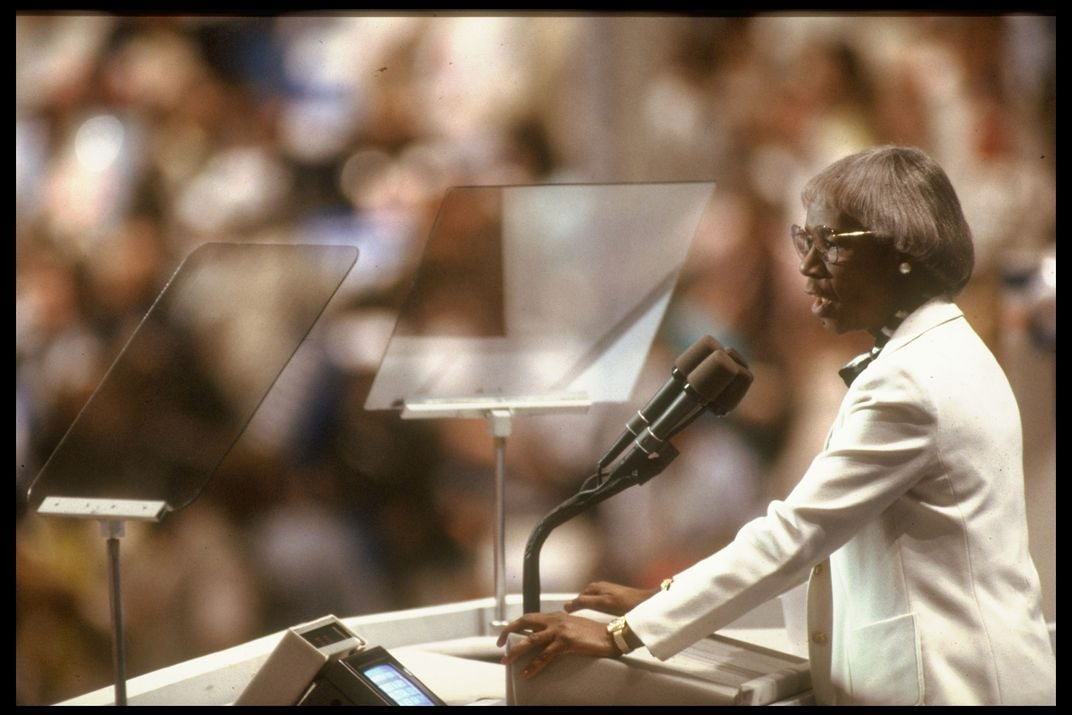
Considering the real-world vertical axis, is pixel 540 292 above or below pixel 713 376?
above

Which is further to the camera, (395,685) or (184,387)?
(184,387)

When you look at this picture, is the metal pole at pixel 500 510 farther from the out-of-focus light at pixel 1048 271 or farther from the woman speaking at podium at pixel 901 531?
the out-of-focus light at pixel 1048 271

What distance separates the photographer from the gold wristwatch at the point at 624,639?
149 cm

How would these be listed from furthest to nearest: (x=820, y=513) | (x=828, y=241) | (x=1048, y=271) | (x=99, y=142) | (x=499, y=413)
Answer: (x=1048, y=271), (x=99, y=142), (x=499, y=413), (x=828, y=241), (x=820, y=513)

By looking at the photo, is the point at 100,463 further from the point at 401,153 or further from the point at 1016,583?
the point at 401,153

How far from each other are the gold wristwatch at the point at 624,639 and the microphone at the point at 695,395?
0.23 meters

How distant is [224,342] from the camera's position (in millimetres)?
1856

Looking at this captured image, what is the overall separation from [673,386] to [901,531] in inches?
14.1

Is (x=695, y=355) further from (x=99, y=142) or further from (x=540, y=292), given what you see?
(x=99, y=142)

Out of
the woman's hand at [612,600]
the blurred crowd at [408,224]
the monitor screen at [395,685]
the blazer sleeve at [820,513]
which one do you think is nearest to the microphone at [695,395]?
the blazer sleeve at [820,513]

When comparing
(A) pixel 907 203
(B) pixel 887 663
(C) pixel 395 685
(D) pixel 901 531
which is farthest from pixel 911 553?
(C) pixel 395 685

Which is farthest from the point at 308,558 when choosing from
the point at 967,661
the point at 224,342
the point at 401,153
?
the point at 967,661

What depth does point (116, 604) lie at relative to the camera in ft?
4.88
